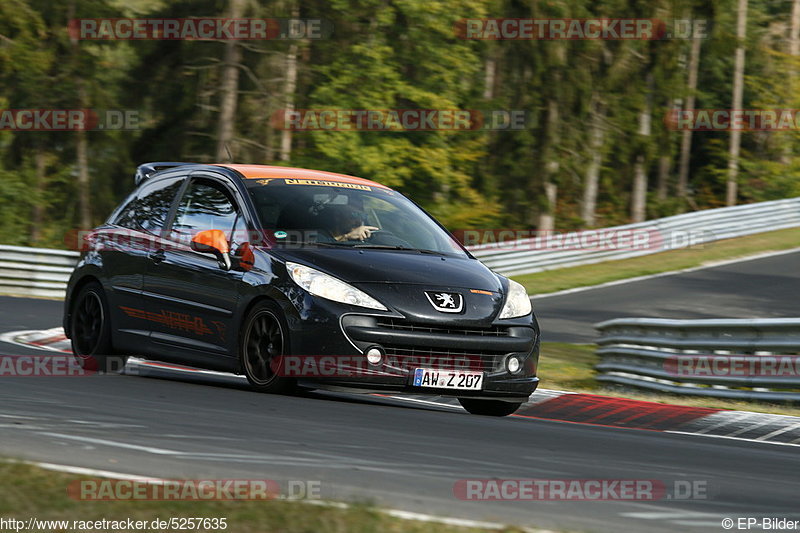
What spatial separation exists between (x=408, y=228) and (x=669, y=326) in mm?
4035

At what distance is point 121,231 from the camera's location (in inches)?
392

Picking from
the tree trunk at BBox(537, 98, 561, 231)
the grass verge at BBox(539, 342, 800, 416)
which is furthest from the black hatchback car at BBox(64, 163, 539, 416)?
the tree trunk at BBox(537, 98, 561, 231)

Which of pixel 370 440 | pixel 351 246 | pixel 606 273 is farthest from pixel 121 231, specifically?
pixel 606 273

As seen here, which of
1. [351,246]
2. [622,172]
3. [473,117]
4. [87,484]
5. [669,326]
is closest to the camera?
[87,484]

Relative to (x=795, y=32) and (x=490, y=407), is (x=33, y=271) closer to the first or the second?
(x=490, y=407)

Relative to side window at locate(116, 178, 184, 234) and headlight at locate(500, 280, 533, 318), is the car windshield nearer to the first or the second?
headlight at locate(500, 280, 533, 318)

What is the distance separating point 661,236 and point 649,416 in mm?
21272

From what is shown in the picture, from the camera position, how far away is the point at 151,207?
9.87m

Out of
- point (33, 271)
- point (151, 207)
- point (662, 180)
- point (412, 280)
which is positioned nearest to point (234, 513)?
point (412, 280)

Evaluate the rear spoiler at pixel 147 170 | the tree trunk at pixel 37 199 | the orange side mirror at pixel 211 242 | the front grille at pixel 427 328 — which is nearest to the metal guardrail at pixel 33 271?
the rear spoiler at pixel 147 170

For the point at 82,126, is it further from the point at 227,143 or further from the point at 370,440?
the point at 370,440

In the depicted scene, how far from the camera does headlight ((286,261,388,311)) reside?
7914 millimetres

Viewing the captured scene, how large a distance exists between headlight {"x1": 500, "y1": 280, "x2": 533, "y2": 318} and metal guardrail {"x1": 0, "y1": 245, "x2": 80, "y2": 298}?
14360 millimetres

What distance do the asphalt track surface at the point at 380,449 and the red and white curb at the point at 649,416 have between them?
418 millimetres
